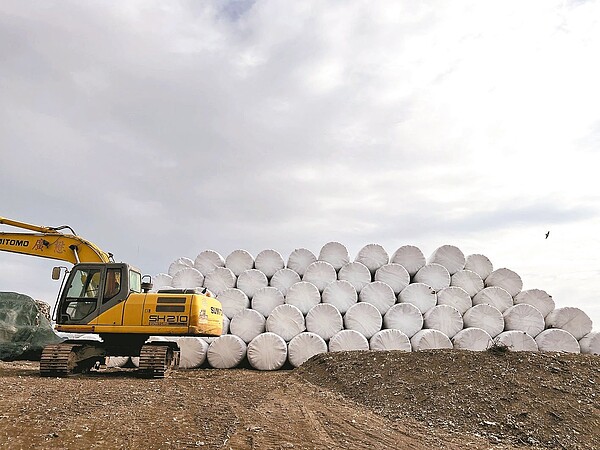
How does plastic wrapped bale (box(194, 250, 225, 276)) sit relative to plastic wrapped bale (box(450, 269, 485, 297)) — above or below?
above

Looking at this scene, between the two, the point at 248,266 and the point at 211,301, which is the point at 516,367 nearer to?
the point at 211,301

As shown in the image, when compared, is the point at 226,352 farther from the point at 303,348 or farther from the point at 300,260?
the point at 300,260

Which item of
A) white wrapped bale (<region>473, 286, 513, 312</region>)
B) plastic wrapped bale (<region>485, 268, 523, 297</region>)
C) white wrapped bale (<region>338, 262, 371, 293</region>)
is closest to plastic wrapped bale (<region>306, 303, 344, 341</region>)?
white wrapped bale (<region>338, 262, 371, 293</region>)

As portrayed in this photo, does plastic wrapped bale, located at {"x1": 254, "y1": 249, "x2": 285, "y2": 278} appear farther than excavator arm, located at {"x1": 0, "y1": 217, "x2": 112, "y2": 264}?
Yes

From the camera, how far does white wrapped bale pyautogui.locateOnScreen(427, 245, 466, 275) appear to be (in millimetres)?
12797

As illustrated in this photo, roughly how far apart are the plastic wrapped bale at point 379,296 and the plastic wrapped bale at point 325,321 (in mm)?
853

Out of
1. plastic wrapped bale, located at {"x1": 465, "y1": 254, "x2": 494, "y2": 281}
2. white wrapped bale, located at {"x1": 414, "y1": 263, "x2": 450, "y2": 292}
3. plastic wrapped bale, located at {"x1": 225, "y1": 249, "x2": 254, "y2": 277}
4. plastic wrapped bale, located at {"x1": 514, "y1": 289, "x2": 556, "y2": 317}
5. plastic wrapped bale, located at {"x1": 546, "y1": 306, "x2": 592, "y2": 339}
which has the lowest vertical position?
plastic wrapped bale, located at {"x1": 546, "y1": 306, "x2": 592, "y2": 339}

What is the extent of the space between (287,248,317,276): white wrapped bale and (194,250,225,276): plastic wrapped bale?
1768 mm

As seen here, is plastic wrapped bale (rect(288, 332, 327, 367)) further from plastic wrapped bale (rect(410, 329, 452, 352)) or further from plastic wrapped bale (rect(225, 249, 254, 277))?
plastic wrapped bale (rect(225, 249, 254, 277))

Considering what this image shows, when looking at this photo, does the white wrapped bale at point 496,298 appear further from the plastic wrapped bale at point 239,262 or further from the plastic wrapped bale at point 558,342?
the plastic wrapped bale at point 239,262

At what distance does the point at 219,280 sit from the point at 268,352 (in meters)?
2.46

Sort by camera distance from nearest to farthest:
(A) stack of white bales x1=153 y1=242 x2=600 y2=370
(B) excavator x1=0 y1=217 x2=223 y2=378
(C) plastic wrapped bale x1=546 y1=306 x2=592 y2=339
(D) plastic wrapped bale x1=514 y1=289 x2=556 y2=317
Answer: (B) excavator x1=0 y1=217 x2=223 y2=378
(A) stack of white bales x1=153 y1=242 x2=600 y2=370
(C) plastic wrapped bale x1=546 y1=306 x2=592 y2=339
(D) plastic wrapped bale x1=514 y1=289 x2=556 y2=317

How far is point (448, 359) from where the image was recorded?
848cm

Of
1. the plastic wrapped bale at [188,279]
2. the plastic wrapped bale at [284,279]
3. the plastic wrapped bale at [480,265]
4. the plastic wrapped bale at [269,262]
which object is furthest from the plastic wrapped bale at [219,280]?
the plastic wrapped bale at [480,265]
